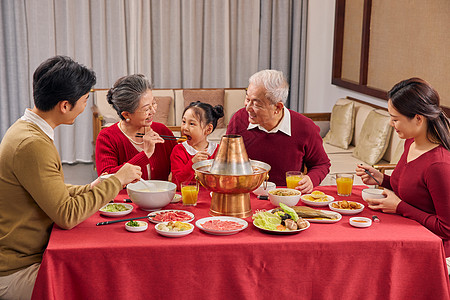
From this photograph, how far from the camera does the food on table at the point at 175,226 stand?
1998 millimetres

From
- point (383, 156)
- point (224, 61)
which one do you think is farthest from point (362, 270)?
point (224, 61)

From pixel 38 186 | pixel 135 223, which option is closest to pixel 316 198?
pixel 135 223

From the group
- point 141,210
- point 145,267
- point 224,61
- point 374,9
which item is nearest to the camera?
point 145,267

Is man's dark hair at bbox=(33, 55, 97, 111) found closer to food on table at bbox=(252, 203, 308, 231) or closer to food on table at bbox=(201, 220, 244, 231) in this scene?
food on table at bbox=(201, 220, 244, 231)

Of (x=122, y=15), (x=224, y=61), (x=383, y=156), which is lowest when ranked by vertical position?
(x=383, y=156)

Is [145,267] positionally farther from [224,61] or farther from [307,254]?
[224,61]

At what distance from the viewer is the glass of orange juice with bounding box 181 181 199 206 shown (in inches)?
91.7

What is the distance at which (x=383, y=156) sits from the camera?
496 centimetres

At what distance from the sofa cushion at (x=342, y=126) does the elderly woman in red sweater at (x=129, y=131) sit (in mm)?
2966

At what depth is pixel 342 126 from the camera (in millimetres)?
5543

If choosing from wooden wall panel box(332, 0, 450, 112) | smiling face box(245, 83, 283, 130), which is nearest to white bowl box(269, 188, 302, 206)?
smiling face box(245, 83, 283, 130)

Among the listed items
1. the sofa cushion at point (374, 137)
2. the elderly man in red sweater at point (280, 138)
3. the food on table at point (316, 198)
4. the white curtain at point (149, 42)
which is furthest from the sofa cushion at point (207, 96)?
the food on table at point (316, 198)

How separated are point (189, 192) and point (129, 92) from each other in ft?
2.54

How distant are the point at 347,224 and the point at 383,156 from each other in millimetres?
2980
